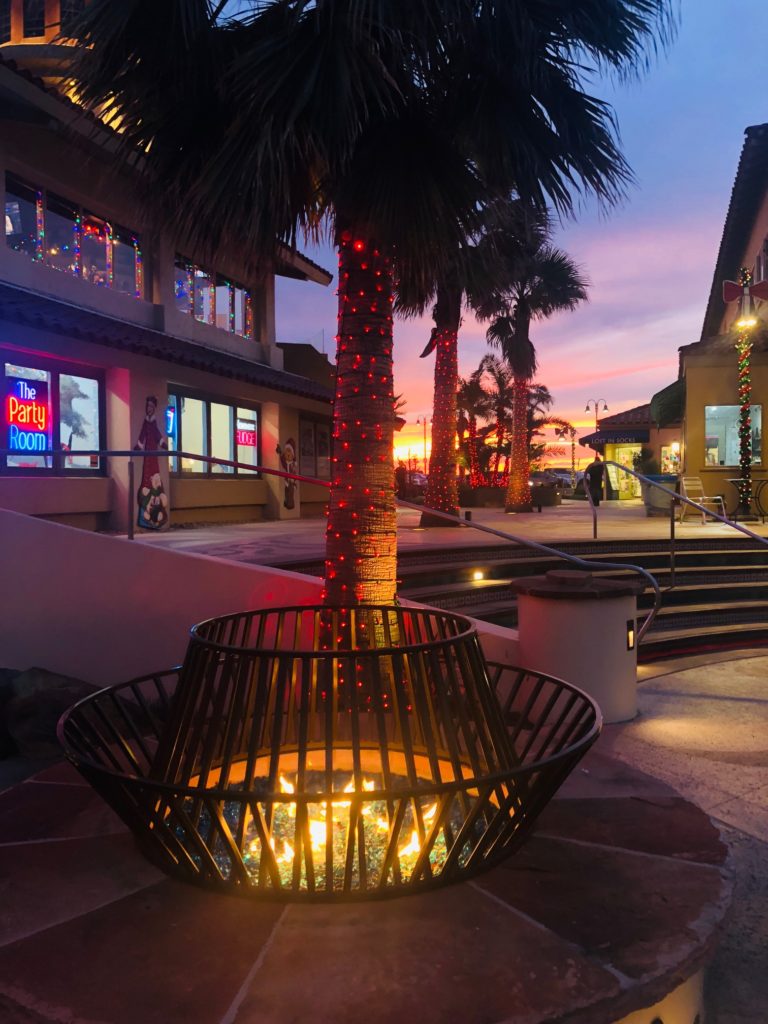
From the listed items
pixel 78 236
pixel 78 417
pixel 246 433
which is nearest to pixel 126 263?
pixel 78 236

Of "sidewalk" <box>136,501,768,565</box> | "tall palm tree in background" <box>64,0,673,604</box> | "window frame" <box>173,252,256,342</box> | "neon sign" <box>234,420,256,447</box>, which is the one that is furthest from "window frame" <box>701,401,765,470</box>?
"tall palm tree in background" <box>64,0,673,604</box>

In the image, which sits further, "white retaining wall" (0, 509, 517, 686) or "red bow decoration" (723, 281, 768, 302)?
"red bow decoration" (723, 281, 768, 302)

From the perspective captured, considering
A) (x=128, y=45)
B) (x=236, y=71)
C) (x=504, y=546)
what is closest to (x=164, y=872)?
(x=236, y=71)

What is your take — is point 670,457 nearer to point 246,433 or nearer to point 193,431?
point 246,433

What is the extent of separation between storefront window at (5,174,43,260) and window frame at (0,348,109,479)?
1618 millimetres

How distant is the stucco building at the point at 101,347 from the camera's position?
11.2 metres

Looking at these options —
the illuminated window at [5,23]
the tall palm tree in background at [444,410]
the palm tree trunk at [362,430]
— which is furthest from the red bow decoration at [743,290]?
the illuminated window at [5,23]

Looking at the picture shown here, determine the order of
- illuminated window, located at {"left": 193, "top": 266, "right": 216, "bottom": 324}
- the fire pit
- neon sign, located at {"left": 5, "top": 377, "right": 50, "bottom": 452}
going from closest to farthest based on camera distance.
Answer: the fire pit, neon sign, located at {"left": 5, "top": 377, "right": 50, "bottom": 452}, illuminated window, located at {"left": 193, "top": 266, "right": 216, "bottom": 324}

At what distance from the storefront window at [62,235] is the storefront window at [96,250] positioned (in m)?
0.18

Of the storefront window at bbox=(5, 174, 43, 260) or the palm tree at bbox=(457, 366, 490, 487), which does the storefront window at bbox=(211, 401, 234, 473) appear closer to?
the storefront window at bbox=(5, 174, 43, 260)

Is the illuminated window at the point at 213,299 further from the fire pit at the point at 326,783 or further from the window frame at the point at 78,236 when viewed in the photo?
the fire pit at the point at 326,783

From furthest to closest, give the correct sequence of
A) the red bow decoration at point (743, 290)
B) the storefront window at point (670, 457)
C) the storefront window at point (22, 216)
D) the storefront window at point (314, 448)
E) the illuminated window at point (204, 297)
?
the storefront window at point (670, 457), the storefront window at point (314, 448), the red bow decoration at point (743, 290), the illuminated window at point (204, 297), the storefront window at point (22, 216)

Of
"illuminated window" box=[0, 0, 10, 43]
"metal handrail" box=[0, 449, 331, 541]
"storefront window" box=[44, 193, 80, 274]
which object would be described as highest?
"illuminated window" box=[0, 0, 10, 43]

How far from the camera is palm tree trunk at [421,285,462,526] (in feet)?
46.8
